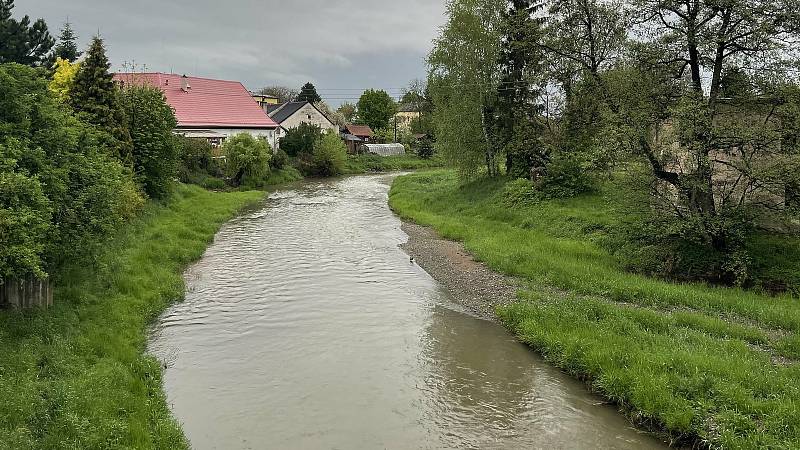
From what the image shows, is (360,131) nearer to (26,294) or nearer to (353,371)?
(353,371)

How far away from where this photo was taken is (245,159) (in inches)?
1522

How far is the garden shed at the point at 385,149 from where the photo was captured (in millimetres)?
73312

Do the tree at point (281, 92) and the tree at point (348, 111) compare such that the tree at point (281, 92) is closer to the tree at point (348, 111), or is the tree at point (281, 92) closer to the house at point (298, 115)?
the tree at point (348, 111)

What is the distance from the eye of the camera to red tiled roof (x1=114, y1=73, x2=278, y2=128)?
44.3 meters


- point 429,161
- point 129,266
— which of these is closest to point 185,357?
point 129,266

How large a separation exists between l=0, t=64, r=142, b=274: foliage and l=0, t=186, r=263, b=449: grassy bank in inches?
39.8

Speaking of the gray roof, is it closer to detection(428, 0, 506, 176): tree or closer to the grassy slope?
detection(428, 0, 506, 176): tree

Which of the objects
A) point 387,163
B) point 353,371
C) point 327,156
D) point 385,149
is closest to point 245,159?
point 327,156

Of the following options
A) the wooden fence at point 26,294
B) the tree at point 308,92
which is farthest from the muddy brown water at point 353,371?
the tree at point 308,92

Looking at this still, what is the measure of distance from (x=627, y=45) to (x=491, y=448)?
1357 cm

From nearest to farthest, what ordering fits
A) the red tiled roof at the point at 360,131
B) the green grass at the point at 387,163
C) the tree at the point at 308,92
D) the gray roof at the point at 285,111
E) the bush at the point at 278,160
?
1. the bush at the point at 278,160
2. the green grass at the point at 387,163
3. the gray roof at the point at 285,111
4. the red tiled roof at the point at 360,131
5. the tree at the point at 308,92

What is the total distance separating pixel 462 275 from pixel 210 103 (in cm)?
3712

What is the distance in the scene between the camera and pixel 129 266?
14750mm

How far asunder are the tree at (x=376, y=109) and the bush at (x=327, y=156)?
40284 millimetres
